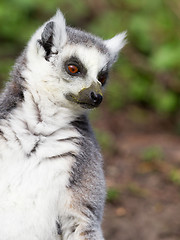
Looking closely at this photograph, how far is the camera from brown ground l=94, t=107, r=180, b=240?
16.5 ft

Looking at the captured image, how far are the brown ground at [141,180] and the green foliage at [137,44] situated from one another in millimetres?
752

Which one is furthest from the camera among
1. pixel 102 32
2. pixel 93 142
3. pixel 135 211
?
pixel 102 32

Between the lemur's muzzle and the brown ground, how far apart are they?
191 centimetres

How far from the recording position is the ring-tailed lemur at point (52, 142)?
325 centimetres

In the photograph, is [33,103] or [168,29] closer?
[33,103]

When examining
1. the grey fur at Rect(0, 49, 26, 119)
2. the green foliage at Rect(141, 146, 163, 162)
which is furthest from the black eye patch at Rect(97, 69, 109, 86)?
the green foliage at Rect(141, 146, 163, 162)

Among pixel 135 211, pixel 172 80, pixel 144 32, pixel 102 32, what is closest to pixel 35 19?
pixel 102 32

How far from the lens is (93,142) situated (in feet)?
11.8

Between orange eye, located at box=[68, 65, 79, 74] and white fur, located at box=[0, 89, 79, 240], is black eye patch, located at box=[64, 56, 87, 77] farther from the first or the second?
white fur, located at box=[0, 89, 79, 240]

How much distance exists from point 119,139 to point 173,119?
6.03ft

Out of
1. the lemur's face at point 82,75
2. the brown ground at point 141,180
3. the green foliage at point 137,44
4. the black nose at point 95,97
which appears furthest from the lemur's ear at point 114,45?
the green foliage at point 137,44

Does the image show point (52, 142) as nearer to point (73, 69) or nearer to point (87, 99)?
point (87, 99)

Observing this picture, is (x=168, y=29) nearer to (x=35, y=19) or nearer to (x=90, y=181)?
(x=35, y=19)

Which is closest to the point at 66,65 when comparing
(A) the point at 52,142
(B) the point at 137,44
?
(A) the point at 52,142
